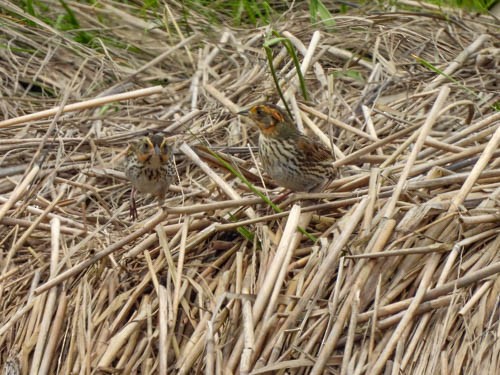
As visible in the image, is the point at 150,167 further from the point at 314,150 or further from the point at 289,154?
the point at 314,150

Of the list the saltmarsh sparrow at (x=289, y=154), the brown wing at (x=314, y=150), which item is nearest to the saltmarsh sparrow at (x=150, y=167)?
the saltmarsh sparrow at (x=289, y=154)

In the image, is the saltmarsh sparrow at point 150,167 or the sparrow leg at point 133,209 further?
the sparrow leg at point 133,209

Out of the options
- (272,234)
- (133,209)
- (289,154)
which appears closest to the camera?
(272,234)

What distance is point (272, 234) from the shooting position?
4.79 meters

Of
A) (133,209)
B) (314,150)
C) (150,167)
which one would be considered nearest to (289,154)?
(314,150)

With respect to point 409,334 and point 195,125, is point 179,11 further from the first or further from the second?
point 409,334

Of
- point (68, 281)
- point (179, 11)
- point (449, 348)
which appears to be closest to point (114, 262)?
point (68, 281)

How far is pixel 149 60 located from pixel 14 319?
3361mm

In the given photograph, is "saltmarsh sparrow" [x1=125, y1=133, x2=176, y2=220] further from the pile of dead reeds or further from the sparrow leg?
the pile of dead reeds

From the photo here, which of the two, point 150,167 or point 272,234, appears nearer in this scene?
point 272,234

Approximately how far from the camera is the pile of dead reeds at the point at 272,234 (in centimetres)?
423

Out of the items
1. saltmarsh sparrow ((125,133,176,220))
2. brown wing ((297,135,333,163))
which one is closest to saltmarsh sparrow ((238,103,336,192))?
brown wing ((297,135,333,163))

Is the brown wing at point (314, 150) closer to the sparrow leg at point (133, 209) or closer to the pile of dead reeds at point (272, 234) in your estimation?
the pile of dead reeds at point (272, 234)

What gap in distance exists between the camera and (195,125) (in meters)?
6.46
